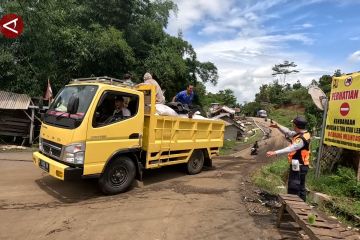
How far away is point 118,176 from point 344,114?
5.15 metres

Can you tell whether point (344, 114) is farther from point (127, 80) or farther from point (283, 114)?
point (283, 114)

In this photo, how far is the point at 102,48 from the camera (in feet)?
56.1

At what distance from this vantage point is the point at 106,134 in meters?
6.90

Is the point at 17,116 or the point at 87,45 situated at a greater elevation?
the point at 87,45

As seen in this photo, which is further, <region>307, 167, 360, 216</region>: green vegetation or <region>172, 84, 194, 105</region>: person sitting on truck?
<region>172, 84, 194, 105</region>: person sitting on truck

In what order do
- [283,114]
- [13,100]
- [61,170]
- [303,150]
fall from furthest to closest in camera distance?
[283,114], [13,100], [61,170], [303,150]

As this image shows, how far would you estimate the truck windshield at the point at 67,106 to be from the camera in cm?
665

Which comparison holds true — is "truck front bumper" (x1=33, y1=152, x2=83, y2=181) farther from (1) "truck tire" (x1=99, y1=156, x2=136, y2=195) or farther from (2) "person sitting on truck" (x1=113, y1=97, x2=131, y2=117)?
(2) "person sitting on truck" (x1=113, y1=97, x2=131, y2=117)

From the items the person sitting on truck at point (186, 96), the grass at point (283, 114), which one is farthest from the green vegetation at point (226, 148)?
the grass at point (283, 114)

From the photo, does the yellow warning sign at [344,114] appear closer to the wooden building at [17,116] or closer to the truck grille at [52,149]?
the truck grille at [52,149]

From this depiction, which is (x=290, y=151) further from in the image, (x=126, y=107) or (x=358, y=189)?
(x=126, y=107)

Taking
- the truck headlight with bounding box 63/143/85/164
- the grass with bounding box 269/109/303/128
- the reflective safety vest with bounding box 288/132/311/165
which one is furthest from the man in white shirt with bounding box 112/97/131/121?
the grass with bounding box 269/109/303/128

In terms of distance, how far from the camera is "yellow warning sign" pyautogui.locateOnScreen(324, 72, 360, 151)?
7.33 meters

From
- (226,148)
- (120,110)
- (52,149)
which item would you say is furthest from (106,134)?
(226,148)
